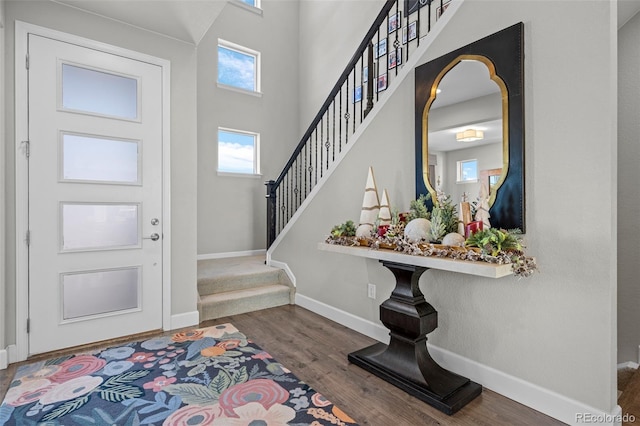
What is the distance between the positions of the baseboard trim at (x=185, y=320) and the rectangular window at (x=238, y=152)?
268 cm

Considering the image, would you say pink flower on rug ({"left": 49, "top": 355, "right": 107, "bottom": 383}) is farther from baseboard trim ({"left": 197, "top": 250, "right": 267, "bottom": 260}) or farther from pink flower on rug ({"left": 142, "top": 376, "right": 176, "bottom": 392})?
baseboard trim ({"left": 197, "top": 250, "right": 267, "bottom": 260})

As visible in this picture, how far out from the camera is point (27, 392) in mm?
2170

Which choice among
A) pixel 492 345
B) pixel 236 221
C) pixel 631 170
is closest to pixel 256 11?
pixel 236 221

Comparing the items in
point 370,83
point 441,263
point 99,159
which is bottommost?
point 441,263

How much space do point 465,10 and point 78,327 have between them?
3.84 m

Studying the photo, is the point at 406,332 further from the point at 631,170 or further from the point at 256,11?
the point at 256,11

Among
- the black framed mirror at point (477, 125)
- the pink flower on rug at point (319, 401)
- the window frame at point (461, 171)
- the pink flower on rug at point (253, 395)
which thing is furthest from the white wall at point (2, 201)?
the window frame at point (461, 171)

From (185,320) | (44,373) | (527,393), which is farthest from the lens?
(185,320)

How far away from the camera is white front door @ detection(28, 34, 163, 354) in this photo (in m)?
2.70

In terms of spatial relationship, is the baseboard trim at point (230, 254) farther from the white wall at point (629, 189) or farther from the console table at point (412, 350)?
the white wall at point (629, 189)

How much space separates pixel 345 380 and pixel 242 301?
1.76m

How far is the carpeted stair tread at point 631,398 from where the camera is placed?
196cm

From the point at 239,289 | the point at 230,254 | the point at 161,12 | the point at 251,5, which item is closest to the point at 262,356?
the point at 239,289

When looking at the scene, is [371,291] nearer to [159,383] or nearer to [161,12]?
[159,383]
